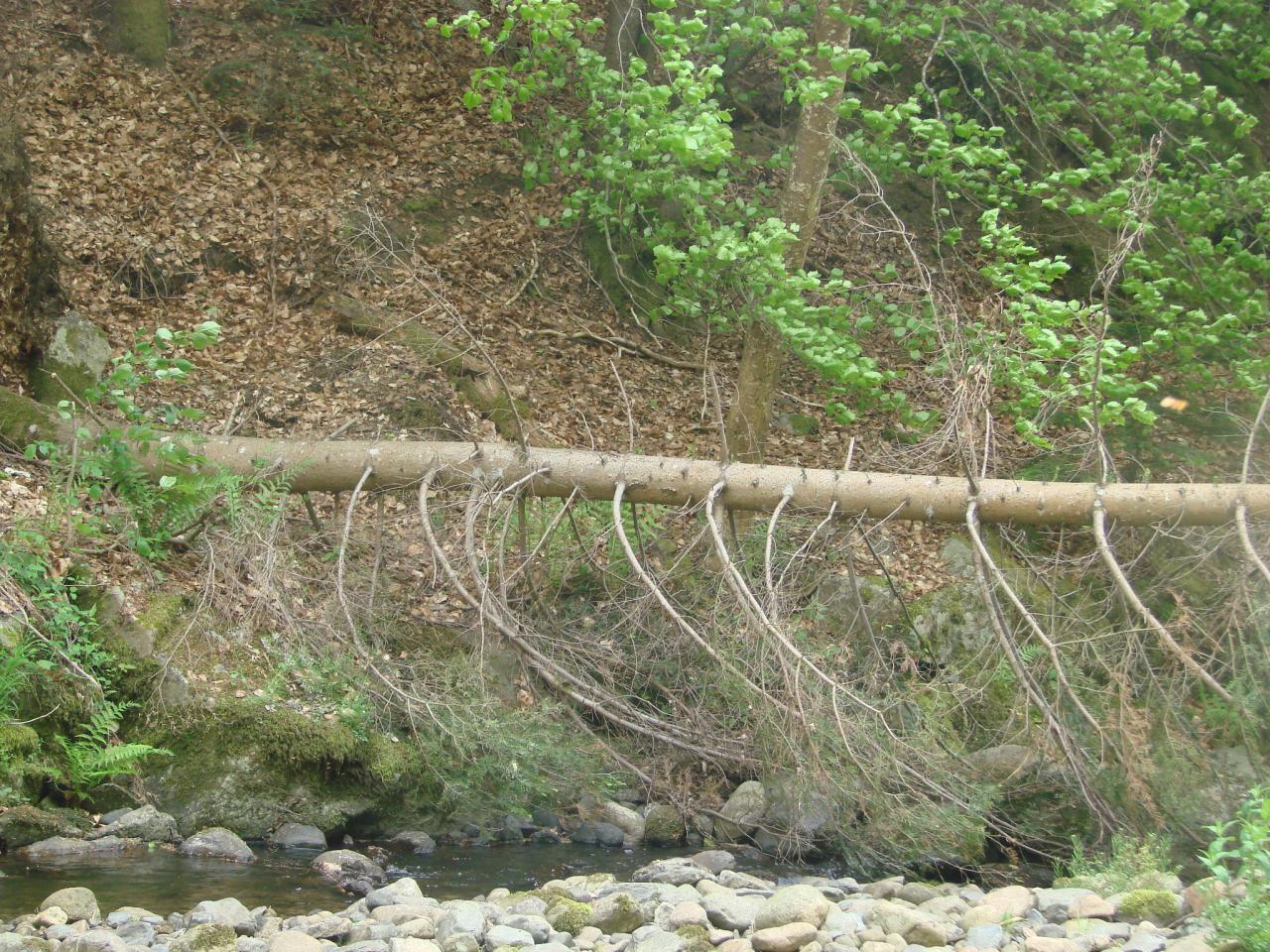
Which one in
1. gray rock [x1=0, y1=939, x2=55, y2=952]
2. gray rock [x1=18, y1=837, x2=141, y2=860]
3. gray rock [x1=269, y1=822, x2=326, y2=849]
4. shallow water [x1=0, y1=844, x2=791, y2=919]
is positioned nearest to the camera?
gray rock [x1=0, y1=939, x2=55, y2=952]

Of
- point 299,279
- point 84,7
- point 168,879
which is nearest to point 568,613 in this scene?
point 168,879

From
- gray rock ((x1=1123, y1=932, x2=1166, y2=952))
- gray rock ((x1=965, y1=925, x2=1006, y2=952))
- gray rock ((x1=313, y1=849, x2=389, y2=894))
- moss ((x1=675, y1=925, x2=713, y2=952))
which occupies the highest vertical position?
gray rock ((x1=1123, y1=932, x2=1166, y2=952))

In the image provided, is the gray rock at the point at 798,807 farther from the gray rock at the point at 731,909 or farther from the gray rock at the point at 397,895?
the gray rock at the point at 397,895

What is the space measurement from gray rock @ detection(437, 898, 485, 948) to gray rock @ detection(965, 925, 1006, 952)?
2.07m

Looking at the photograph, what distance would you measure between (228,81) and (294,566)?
718cm

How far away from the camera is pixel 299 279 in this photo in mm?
11070

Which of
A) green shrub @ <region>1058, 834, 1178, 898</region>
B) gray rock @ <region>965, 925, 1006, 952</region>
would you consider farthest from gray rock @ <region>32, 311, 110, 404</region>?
green shrub @ <region>1058, 834, 1178, 898</region>

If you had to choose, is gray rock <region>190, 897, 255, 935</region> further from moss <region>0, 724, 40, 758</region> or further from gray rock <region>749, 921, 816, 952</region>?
gray rock <region>749, 921, 816, 952</region>

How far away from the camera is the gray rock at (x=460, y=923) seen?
16.0 feet

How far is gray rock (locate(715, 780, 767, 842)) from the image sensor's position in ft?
24.2

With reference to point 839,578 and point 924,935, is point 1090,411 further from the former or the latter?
point 924,935

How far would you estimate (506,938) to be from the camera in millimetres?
4863

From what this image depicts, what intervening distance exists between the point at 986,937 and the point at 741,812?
104 inches

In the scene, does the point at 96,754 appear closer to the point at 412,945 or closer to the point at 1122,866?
the point at 412,945
